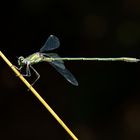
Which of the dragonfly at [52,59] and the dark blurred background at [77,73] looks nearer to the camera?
the dragonfly at [52,59]

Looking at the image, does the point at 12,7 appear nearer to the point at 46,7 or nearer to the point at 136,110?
the point at 46,7

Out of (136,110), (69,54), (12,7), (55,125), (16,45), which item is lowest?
(136,110)

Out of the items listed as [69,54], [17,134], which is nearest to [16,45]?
[69,54]

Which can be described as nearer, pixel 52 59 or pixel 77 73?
pixel 52 59

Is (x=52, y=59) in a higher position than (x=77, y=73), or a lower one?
higher

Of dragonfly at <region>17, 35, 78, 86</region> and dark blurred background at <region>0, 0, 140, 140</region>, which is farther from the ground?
dragonfly at <region>17, 35, 78, 86</region>

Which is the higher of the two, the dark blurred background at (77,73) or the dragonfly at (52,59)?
the dragonfly at (52,59)

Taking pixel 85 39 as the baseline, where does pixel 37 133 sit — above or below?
below

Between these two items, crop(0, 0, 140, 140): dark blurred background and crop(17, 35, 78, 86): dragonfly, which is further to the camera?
crop(0, 0, 140, 140): dark blurred background
